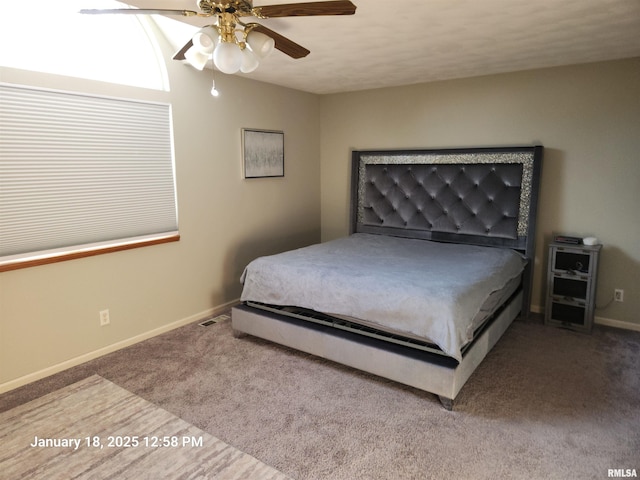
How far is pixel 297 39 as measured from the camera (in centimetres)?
277

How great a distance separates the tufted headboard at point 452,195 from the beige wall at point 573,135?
7.3 inches

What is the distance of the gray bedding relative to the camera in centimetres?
244

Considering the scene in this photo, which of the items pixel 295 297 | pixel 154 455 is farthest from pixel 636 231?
pixel 154 455

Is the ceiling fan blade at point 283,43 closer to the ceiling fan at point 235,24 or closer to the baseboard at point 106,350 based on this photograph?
the ceiling fan at point 235,24

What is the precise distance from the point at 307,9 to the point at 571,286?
10.3ft

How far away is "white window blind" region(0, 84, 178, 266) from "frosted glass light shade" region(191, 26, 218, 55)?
146 cm

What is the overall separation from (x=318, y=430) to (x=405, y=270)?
1.27 m

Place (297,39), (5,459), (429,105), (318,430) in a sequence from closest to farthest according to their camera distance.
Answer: (5,459) < (318,430) < (297,39) < (429,105)

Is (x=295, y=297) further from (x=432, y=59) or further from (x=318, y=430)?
(x=432, y=59)

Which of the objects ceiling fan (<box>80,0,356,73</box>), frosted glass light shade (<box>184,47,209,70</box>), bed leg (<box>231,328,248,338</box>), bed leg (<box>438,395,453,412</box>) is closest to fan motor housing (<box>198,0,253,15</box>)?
ceiling fan (<box>80,0,356,73</box>)

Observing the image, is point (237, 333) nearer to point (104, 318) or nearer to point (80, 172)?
point (104, 318)

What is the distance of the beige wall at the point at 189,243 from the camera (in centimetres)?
272

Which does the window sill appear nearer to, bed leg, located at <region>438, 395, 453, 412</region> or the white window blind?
the white window blind

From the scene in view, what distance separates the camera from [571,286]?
3.53 meters
